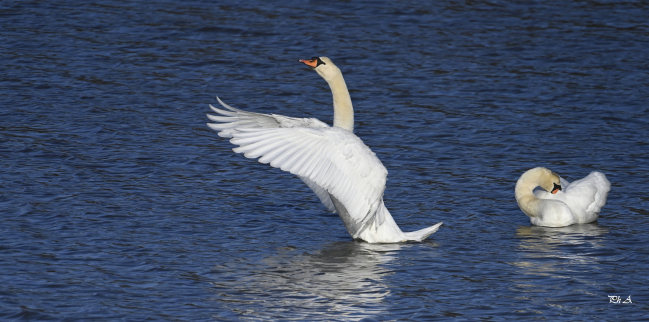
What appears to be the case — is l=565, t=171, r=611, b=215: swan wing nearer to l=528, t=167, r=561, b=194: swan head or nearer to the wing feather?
l=528, t=167, r=561, b=194: swan head

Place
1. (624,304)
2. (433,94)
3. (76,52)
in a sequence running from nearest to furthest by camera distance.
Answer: (624,304)
(433,94)
(76,52)

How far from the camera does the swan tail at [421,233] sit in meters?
9.94

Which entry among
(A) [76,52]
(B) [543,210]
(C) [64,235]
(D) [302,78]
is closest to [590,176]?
(B) [543,210]

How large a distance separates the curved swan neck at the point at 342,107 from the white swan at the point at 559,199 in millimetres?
2210

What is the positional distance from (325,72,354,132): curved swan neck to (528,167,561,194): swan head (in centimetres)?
240

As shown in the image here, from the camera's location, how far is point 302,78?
1689cm

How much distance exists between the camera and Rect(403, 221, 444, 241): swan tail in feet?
32.6

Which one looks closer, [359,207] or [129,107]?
[359,207]

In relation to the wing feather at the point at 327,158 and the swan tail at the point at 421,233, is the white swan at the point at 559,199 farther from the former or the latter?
the wing feather at the point at 327,158

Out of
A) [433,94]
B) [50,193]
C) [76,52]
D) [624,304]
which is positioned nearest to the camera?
[624,304]

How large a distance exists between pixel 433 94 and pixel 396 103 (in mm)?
734

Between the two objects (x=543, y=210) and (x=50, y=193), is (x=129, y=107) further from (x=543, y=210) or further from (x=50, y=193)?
(x=543, y=210)

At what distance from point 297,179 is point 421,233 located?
2.94m

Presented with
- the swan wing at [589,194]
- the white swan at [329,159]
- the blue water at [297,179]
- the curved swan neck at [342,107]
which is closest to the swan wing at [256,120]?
the white swan at [329,159]
